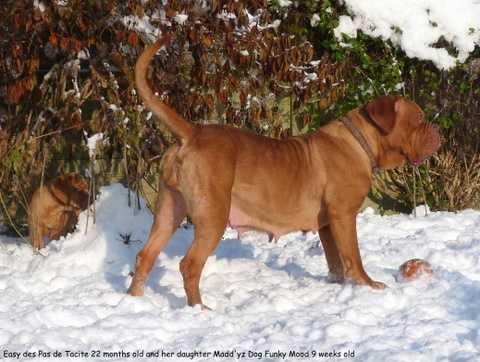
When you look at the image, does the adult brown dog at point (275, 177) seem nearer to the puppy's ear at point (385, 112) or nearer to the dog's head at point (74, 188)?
the puppy's ear at point (385, 112)

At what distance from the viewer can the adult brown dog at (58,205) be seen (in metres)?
6.71

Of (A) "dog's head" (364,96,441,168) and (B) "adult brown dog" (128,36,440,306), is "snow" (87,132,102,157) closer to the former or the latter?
(B) "adult brown dog" (128,36,440,306)

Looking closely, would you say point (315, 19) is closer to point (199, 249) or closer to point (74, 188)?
point (74, 188)

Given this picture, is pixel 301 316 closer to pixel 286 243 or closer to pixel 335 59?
pixel 286 243

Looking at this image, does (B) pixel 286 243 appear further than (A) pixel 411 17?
No

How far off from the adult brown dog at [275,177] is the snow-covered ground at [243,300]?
1.07 feet

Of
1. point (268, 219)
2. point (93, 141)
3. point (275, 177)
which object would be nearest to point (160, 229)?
point (268, 219)

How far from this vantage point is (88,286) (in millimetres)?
5281

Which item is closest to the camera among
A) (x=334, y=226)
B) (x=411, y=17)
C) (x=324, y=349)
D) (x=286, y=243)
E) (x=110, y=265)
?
(x=324, y=349)

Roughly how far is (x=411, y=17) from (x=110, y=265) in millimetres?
4034

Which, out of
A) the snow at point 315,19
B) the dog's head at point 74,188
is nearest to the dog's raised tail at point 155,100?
the dog's head at point 74,188

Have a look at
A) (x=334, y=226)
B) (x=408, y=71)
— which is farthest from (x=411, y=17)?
(x=334, y=226)

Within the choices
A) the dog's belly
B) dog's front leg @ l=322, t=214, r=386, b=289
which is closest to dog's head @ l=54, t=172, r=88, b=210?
the dog's belly

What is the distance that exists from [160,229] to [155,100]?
2.98ft
